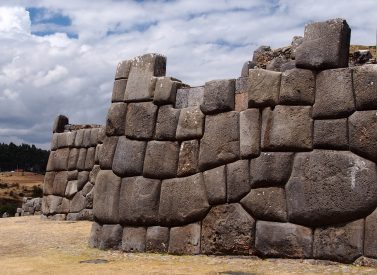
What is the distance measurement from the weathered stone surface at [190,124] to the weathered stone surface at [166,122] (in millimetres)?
90

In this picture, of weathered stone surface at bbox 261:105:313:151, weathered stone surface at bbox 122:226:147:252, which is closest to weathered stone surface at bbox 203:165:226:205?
weathered stone surface at bbox 261:105:313:151

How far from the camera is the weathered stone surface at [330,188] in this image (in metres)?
6.02

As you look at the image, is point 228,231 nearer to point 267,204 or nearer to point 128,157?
point 267,204

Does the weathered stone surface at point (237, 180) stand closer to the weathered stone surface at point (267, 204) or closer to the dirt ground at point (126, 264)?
the weathered stone surface at point (267, 204)

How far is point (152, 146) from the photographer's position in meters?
7.94

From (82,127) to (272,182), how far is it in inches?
382

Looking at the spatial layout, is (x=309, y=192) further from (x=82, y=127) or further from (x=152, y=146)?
(x=82, y=127)

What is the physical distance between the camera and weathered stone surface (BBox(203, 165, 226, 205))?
23.4ft

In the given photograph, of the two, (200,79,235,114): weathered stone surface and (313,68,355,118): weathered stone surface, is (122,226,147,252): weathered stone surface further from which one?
(313,68,355,118): weathered stone surface

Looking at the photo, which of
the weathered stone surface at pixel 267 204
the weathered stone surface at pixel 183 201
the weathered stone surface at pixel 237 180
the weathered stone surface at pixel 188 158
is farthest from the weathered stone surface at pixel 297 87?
the weathered stone surface at pixel 183 201

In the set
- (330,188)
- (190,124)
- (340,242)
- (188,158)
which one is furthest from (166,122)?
(340,242)

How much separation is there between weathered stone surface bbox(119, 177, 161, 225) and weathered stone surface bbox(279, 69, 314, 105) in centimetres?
233

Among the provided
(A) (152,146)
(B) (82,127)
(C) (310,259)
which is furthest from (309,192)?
(B) (82,127)

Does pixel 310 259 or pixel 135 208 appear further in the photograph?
pixel 135 208
